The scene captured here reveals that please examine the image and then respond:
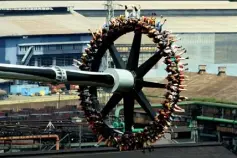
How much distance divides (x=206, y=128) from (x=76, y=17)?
81.8 m

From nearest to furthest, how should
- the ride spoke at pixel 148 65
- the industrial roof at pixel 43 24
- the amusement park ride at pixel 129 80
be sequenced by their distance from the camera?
the amusement park ride at pixel 129 80, the ride spoke at pixel 148 65, the industrial roof at pixel 43 24

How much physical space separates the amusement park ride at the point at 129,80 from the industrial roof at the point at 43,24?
8577 cm

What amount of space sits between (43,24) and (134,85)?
95769 millimetres

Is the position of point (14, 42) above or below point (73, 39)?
below

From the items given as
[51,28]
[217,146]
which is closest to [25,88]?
[51,28]

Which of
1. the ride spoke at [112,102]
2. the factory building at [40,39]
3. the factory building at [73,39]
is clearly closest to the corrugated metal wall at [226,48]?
the factory building at [73,39]

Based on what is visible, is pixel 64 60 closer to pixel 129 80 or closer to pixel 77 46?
pixel 77 46

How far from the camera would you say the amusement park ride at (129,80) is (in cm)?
2181

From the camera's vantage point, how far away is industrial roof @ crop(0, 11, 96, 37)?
111625 mm

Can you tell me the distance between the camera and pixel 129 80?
22172 mm

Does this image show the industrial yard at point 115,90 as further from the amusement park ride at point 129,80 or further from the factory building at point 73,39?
the factory building at point 73,39

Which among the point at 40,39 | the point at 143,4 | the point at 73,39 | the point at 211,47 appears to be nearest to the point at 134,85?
the point at 40,39

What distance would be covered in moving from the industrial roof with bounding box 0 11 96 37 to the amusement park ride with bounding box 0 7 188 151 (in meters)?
85.8

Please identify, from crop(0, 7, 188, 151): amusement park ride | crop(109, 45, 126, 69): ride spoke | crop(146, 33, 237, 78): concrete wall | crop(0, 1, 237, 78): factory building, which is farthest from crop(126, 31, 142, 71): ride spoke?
crop(146, 33, 237, 78): concrete wall
